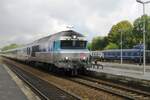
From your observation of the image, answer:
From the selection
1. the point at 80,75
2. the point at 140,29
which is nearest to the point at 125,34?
the point at 140,29

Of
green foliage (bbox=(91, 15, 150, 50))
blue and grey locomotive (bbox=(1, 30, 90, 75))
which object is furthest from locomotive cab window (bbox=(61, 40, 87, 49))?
green foliage (bbox=(91, 15, 150, 50))

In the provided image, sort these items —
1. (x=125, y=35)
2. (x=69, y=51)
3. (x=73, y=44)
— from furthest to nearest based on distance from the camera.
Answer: (x=125, y=35)
(x=73, y=44)
(x=69, y=51)

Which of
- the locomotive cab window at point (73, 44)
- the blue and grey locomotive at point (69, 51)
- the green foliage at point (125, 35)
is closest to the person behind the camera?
the blue and grey locomotive at point (69, 51)

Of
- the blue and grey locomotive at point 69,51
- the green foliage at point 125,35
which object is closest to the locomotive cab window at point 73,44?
the blue and grey locomotive at point 69,51

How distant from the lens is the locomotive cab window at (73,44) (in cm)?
2974

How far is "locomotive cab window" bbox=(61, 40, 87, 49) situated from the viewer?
29.7m

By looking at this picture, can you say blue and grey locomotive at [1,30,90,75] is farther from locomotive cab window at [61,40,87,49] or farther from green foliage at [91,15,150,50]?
green foliage at [91,15,150,50]

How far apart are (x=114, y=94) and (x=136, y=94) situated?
1105 millimetres

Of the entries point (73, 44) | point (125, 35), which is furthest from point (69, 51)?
point (125, 35)

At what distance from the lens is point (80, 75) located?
3256 centimetres

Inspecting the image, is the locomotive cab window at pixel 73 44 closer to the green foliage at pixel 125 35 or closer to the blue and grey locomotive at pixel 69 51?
the blue and grey locomotive at pixel 69 51

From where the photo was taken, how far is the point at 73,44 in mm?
29969

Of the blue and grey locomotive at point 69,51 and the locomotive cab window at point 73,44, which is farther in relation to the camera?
the locomotive cab window at point 73,44

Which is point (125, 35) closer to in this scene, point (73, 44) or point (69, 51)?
point (73, 44)
